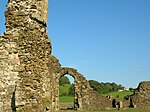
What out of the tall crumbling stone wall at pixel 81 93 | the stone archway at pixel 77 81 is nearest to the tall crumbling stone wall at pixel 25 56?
the tall crumbling stone wall at pixel 81 93

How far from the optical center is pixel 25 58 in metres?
7.26

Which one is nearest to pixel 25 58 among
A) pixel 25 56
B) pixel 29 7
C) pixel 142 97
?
pixel 25 56

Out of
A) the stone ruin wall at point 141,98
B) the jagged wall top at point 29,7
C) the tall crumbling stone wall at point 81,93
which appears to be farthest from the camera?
the stone ruin wall at point 141,98

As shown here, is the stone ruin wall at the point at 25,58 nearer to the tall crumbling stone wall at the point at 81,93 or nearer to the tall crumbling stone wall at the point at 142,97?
the tall crumbling stone wall at the point at 81,93

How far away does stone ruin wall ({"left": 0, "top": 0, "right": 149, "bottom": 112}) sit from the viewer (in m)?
7.07

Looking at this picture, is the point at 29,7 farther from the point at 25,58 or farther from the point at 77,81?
the point at 77,81

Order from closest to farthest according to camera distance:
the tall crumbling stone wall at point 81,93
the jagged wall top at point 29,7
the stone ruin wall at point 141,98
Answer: the jagged wall top at point 29,7 < the tall crumbling stone wall at point 81,93 < the stone ruin wall at point 141,98

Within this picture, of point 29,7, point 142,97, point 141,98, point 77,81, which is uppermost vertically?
point 29,7

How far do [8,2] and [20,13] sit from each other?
0.54 metres

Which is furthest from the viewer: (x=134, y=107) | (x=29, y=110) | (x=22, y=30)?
(x=134, y=107)

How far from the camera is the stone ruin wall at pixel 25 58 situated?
23.2ft

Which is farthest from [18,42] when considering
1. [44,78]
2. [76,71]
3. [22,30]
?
[76,71]

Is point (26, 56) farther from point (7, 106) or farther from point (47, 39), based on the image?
point (7, 106)

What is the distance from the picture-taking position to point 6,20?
7621 mm
